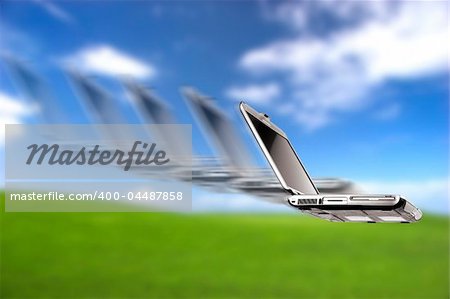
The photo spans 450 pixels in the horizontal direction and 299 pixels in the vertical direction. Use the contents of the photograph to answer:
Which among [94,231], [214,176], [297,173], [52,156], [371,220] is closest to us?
[371,220]

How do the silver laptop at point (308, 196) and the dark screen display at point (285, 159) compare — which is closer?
the silver laptop at point (308, 196)

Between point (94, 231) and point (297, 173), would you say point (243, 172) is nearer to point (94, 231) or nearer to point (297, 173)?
point (297, 173)

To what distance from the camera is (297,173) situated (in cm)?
335

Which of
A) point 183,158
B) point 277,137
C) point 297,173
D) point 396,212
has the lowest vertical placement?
point 396,212

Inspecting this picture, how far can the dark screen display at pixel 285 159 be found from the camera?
3232mm

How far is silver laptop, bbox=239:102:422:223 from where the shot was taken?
8.74ft

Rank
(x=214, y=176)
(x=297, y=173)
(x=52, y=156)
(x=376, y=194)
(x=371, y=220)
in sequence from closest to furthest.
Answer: (x=376, y=194) → (x=371, y=220) → (x=297, y=173) → (x=214, y=176) → (x=52, y=156)

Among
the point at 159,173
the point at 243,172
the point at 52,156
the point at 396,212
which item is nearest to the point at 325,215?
the point at 396,212

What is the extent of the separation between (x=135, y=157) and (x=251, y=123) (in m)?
2.37

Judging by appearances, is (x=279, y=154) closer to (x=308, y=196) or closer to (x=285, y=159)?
(x=285, y=159)

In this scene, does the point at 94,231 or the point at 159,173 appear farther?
the point at 94,231

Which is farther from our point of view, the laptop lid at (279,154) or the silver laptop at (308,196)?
the laptop lid at (279,154)

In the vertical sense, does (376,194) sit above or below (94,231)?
below

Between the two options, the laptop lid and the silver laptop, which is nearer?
the silver laptop
